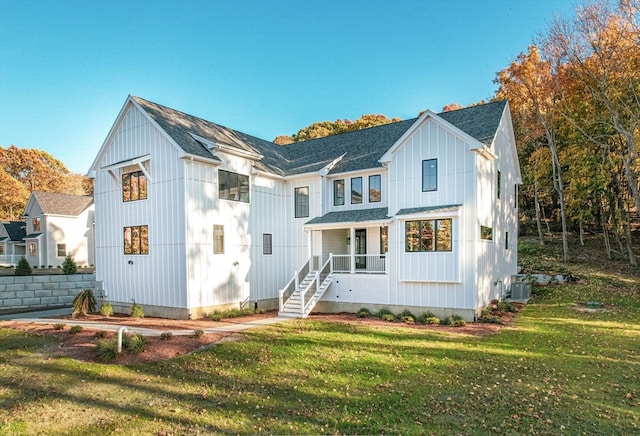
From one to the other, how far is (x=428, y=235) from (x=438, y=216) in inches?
34.4

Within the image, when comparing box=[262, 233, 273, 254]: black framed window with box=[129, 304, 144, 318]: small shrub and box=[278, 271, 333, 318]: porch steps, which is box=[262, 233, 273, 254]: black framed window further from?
box=[129, 304, 144, 318]: small shrub

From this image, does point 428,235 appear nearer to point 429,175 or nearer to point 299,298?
point 429,175

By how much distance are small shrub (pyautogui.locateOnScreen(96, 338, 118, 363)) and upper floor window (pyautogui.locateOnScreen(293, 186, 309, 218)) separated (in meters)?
11.3

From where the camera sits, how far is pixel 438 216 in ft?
46.9

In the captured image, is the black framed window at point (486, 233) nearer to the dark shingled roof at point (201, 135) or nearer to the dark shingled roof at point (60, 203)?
the dark shingled roof at point (201, 135)

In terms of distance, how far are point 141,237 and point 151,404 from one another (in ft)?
37.1

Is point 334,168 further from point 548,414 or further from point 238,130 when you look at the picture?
point 548,414

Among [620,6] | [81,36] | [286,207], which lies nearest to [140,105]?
[81,36]

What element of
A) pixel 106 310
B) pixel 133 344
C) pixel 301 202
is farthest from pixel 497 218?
pixel 106 310

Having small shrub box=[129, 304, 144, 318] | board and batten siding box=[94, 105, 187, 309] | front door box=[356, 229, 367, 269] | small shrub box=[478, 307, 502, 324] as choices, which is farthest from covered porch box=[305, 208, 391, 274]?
small shrub box=[129, 304, 144, 318]

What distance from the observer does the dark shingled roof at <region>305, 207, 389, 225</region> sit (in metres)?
16.2

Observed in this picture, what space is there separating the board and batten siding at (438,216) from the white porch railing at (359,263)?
2.78ft

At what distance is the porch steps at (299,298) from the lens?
1571 centimetres

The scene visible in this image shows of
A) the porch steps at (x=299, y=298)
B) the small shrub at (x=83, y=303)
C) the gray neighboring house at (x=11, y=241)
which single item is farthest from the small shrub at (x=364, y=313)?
the gray neighboring house at (x=11, y=241)
